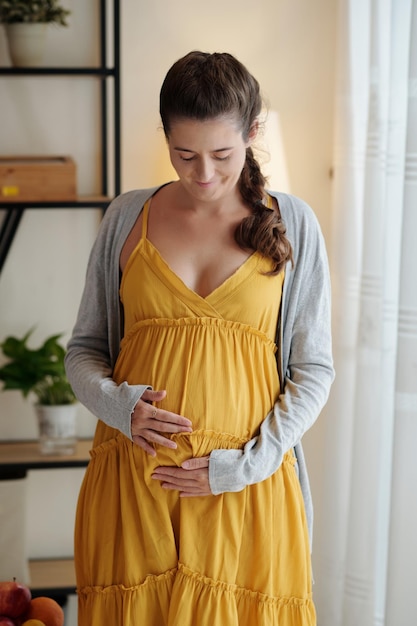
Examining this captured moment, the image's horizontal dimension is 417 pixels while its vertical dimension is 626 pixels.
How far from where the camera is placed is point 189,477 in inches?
56.0

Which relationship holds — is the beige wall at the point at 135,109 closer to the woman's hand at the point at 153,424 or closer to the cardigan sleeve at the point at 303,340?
the cardigan sleeve at the point at 303,340

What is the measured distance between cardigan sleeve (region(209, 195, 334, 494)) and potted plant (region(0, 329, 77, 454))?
113 cm

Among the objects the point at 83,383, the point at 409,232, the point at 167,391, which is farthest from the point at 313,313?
the point at 409,232

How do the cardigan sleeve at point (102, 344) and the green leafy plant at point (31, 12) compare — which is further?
the green leafy plant at point (31, 12)

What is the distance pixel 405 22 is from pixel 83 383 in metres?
1.17

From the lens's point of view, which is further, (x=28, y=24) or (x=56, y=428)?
(x=56, y=428)

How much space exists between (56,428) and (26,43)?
3.49ft

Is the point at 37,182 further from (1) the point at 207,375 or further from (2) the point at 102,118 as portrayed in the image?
(1) the point at 207,375

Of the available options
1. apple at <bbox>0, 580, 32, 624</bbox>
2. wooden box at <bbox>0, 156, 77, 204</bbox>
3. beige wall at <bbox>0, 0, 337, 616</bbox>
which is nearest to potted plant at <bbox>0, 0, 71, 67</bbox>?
beige wall at <bbox>0, 0, 337, 616</bbox>

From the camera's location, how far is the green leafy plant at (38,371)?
2.52 meters

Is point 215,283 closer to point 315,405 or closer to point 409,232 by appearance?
point 315,405

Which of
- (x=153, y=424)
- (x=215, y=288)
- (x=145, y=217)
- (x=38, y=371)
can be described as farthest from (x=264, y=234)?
(x=38, y=371)

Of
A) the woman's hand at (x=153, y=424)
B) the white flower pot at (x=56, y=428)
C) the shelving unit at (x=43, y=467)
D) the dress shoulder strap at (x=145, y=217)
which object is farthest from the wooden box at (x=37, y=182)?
the woman's hand at (x=153, y=424)

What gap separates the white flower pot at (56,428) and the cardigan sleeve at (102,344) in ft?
3.03
